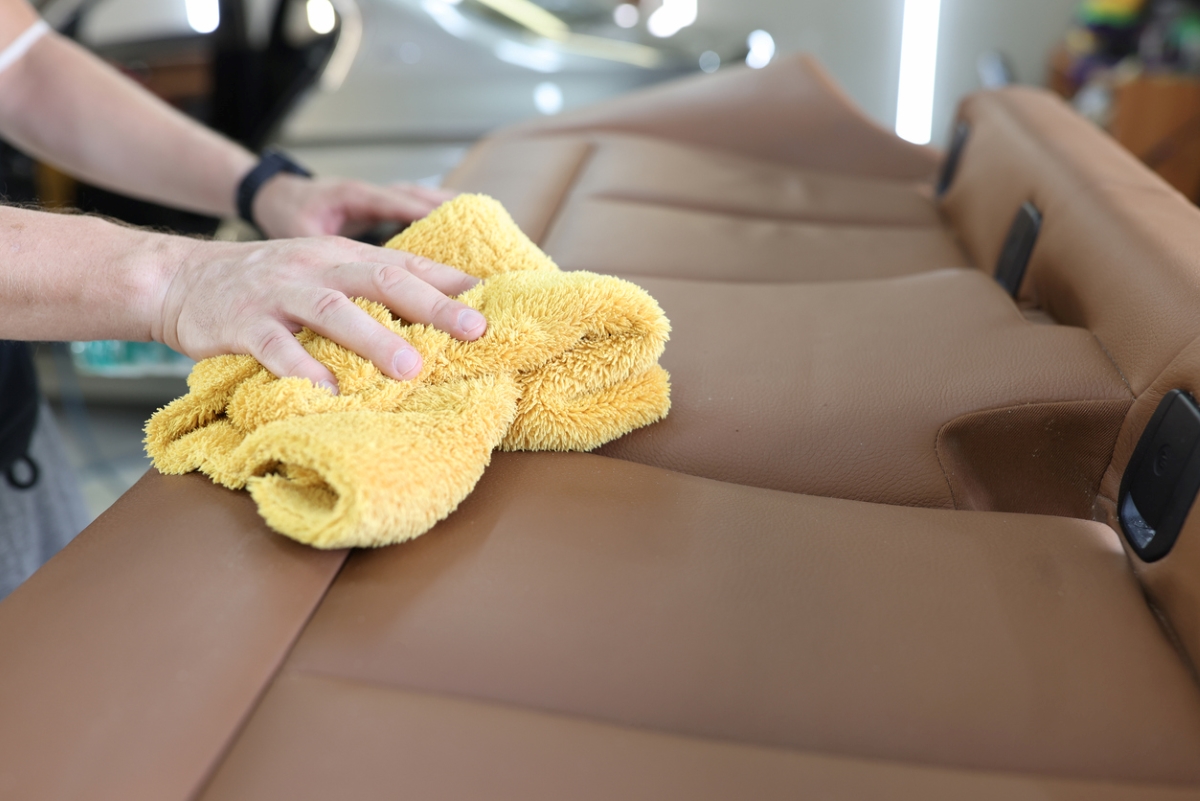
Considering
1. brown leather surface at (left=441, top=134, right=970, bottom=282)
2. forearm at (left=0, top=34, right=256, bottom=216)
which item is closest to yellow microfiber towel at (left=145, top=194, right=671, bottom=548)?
brown leather surface at (left=441, top=134, right=970, bottom=282)

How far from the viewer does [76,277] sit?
601 mm

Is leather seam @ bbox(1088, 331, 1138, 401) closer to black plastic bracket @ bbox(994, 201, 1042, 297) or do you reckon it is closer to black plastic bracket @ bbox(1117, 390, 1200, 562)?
black plastic bracket @ bbox(1117, 390, 1200, 562)

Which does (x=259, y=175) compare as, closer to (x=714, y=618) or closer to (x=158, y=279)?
(x=158, y=279)

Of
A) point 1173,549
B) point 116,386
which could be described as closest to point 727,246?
point 1173,549

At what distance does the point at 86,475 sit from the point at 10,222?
1.44 meters

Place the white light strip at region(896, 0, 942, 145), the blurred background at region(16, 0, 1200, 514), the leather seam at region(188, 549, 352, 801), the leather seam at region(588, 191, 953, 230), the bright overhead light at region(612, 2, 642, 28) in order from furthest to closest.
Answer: the white light strip at region(896, 0, 942, 145) → the bright overhead light at region(612, 2, 642, 28) → the blurred background at region(16, 0, 1200, 514) → the leather seam at region(588, 191, 953, 230) → the leather seam at region(188, 549, 352, 801)

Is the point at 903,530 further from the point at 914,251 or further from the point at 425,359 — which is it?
the point at 914,251

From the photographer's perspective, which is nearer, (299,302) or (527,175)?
(299,302)

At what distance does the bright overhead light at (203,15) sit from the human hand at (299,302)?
1.42 metres

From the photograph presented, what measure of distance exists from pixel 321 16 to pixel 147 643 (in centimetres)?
175

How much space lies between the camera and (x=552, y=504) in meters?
0.53

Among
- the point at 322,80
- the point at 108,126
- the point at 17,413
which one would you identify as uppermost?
the point at 108,126

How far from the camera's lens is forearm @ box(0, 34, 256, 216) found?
3.27 ft

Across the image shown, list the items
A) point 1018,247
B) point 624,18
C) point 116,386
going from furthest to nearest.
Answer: point 624,18, point 116,386, point 1018,247
